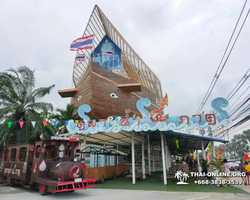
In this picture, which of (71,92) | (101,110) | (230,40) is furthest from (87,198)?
(71,92)

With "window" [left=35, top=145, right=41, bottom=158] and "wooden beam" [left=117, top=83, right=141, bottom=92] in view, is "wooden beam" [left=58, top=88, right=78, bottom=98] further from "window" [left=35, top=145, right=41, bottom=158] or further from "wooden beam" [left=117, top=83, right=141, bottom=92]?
"window" [left=35, top=145, right=41, bottom=158]

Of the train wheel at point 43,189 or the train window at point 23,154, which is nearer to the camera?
the train wheel at point 43,189

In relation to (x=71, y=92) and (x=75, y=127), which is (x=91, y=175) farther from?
(x=71, y=92)

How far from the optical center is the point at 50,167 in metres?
8.09

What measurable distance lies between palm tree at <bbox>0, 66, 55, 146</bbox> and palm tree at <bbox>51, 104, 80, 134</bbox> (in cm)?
427

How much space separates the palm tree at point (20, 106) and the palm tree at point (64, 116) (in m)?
4.27

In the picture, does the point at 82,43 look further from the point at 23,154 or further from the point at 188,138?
the point at 188,138

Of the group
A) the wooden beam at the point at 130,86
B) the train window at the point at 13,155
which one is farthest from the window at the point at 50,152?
the wooden beam at the point at 130,86

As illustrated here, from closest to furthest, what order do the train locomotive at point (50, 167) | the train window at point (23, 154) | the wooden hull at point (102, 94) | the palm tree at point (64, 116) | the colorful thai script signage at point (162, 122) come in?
1. the train locomotive at point (50, 167)
2. the train window at point (23, 154)
3. the colorful thai script signage at point (162, 122)
4. the wooden hull at point (102, 94)
5. the palm tree at point (64, 116)

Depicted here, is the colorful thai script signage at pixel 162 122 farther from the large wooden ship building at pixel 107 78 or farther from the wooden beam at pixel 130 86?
the wooden beam at pixel 130 86

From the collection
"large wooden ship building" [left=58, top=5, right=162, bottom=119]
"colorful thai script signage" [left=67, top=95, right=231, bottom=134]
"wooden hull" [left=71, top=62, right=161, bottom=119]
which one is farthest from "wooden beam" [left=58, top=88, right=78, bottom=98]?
"colorful thai script signage" [left=67, top=95, right=231, bottom=134]

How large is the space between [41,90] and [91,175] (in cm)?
789

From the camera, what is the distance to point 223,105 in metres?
9.65

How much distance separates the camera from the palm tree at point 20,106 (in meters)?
13.8
